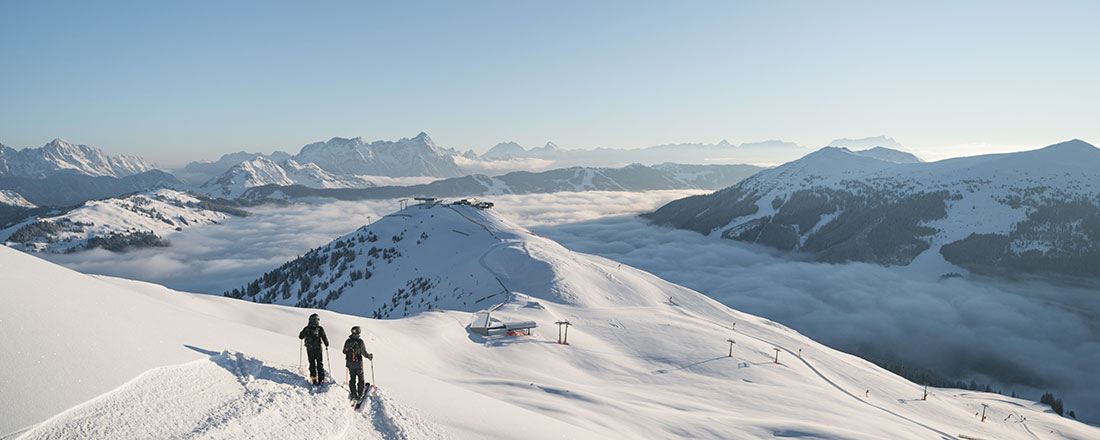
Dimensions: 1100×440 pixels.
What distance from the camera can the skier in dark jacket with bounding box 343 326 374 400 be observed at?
11918mm

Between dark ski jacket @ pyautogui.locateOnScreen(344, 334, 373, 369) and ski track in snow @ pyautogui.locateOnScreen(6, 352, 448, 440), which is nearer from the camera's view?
ski track in snow @ pyautogui.locateOnScreen(6, 352, 448, 440)

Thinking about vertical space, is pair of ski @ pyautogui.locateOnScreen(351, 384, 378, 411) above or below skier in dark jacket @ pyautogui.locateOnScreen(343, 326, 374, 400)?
below

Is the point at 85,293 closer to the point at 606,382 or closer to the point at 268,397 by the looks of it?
the point at 268,397

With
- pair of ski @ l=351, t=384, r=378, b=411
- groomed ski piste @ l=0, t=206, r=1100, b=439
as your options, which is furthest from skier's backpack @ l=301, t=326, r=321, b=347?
pair of ski @ l=351, t=384, r=378, b=411

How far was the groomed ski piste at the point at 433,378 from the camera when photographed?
8359 millimetres

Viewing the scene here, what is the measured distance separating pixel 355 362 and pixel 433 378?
7.76 meters

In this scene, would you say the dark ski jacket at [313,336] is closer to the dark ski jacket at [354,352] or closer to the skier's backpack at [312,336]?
the skier's backpack at [312,336]

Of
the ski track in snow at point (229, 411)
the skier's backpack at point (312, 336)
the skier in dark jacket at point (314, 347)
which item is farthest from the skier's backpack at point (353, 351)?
the ski track in snow at point (229, 411)

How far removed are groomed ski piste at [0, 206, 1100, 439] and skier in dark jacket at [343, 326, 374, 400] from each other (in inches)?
13.9

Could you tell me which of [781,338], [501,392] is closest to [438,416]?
[501,392]

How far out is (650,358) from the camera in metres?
33.6

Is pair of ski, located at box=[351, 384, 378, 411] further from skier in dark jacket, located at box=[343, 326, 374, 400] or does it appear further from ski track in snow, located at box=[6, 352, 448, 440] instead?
ski track in snow, located at box=[6, 352, 448, 440]

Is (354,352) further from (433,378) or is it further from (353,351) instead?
(433,378)

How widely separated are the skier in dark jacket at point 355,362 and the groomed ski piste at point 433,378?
0.35m
